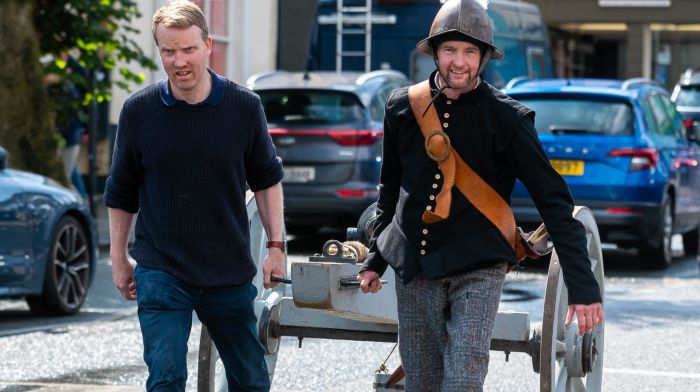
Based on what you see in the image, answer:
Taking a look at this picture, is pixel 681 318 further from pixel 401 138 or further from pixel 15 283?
pixel 401 138

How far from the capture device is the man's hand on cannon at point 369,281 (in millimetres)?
5319

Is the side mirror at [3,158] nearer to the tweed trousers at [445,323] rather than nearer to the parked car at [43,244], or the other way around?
the parked car at [43,244]

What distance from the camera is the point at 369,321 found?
605 centimetres

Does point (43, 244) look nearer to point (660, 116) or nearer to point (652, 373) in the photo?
point (652, 373)

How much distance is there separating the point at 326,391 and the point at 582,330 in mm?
3219

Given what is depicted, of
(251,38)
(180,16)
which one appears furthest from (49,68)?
(180,16)

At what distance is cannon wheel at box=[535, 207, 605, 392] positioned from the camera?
568 centimetres

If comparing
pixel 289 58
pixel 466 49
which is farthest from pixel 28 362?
pixel 289 58

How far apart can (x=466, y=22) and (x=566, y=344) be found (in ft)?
4.94

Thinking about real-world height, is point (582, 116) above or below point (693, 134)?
above

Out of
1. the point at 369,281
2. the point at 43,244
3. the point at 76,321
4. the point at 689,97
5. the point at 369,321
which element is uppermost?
the point at 689,97

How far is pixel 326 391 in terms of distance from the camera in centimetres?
811

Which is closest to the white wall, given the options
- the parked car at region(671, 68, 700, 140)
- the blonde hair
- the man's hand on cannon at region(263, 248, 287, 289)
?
the parked car at region(671, 68, 700, 140)

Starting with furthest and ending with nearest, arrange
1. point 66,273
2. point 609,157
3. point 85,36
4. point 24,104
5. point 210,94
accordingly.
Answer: point 85,36, point 24,104, point 609,157, point 66,273, point 210,94
